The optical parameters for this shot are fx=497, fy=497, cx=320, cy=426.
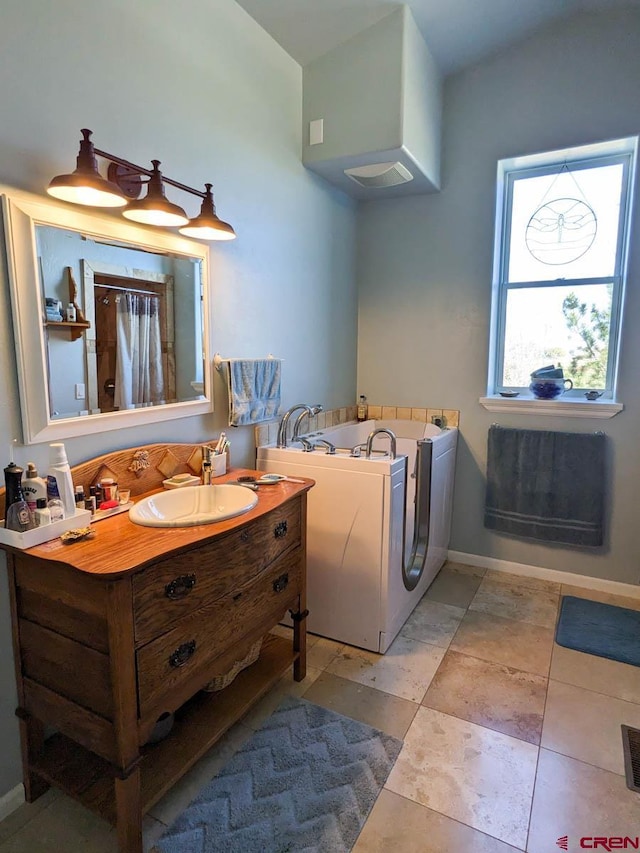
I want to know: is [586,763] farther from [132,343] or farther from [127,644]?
[132,343]

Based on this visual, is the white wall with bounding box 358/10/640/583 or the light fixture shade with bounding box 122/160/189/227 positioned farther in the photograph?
the white wall with bounding box 358/10/640/583

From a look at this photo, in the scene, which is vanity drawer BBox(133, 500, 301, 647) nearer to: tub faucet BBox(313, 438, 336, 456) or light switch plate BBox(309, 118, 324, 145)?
tub faucet BBox(313, 438, 336, 456)

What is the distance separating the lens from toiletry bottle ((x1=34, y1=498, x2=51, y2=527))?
4.36 ft

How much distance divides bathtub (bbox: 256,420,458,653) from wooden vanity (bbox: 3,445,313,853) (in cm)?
58

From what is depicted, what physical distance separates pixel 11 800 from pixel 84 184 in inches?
70.4

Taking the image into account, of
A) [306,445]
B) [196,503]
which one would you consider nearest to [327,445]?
[306,445]

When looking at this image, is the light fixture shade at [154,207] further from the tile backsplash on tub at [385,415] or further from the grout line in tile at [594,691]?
the grout line in tile at [594,691]

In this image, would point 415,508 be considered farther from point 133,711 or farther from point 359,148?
point 359,148

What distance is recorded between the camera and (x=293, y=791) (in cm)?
156

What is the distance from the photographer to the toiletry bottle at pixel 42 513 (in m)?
1.33

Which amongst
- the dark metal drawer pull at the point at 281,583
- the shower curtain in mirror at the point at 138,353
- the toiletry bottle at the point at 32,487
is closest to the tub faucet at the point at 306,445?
the dark metal drawer pull at the point at 281,583

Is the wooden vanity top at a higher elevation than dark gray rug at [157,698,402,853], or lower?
higher

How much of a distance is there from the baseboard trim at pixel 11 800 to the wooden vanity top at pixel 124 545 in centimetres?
80

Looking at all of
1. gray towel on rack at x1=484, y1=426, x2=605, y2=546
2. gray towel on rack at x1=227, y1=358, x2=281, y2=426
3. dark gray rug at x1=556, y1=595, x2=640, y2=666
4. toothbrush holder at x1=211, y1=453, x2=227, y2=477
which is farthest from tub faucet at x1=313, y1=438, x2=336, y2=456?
dark gray rug at x1=556, y1=595, x2=640, y2=666
